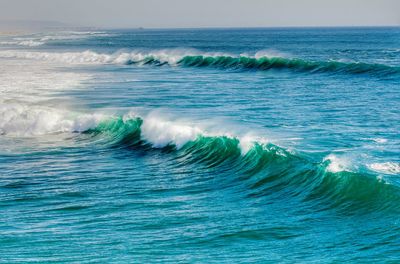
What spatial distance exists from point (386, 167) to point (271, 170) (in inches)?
93.5

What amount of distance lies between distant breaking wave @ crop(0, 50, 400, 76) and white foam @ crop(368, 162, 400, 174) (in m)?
28.8

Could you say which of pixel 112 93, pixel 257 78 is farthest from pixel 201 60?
pixel 112 93

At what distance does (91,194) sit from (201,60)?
48.1 metres

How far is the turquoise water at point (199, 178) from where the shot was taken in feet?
34.3

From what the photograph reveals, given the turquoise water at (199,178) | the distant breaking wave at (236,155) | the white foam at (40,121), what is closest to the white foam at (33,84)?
the turquoise water at (199,178)

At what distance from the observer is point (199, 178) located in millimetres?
15398

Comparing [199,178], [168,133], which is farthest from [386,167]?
[168,133]

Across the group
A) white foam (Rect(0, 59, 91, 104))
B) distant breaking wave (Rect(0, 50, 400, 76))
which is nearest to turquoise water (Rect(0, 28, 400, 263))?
white foam (Rect(0, 59, 91, 104))

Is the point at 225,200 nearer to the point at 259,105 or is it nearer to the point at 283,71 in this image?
the point at 259,105

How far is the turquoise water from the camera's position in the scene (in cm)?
1045

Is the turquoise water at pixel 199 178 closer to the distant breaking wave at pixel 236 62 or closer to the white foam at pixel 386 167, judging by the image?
the white foam at pixel 386 167

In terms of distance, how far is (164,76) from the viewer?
46375 millimetres

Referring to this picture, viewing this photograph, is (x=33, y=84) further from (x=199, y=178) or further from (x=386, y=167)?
(x=386, y=167)

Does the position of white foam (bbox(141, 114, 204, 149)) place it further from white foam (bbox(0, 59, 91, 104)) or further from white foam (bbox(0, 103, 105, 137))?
white foam (bbox(0, 59, 91, 104))
